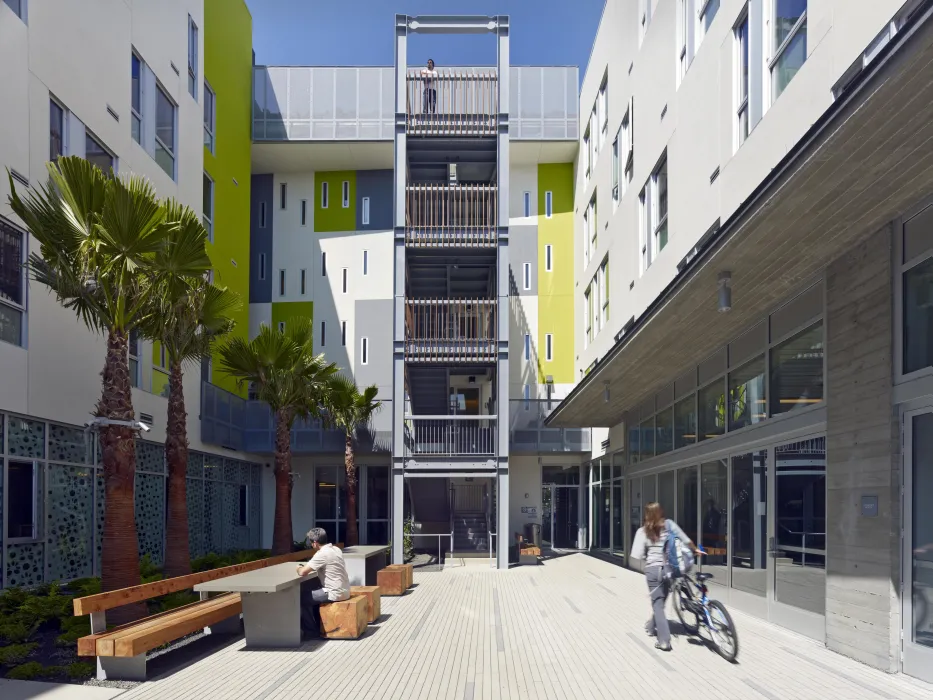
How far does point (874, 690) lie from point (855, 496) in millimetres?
2061

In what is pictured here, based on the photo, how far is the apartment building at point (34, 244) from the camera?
13367 mm

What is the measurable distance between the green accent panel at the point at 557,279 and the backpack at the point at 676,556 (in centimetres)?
2048

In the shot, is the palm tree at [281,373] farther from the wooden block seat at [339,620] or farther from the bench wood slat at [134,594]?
the wooden block seat at [339,620]

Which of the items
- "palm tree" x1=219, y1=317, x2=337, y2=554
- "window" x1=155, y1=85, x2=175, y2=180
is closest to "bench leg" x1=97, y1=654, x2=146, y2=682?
"palm tree" x1=219, y1=317, x2=337, y2=554

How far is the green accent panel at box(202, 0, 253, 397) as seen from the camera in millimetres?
25250

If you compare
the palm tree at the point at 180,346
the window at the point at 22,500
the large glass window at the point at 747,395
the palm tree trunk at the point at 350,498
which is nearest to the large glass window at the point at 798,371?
the large glass window at the point at 747,395

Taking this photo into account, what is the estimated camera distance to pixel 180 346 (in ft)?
43.7

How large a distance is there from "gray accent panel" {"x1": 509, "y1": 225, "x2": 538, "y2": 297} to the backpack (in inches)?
847

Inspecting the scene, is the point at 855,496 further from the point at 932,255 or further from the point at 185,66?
the point at 185,66

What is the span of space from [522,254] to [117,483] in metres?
22.5

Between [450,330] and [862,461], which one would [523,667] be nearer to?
[862,461]

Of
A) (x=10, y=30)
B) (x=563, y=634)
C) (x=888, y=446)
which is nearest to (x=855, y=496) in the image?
(x=888, y=446)

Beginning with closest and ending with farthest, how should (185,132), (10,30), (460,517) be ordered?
(10,30), (185,132), (460,517)

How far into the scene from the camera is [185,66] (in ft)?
72.8
